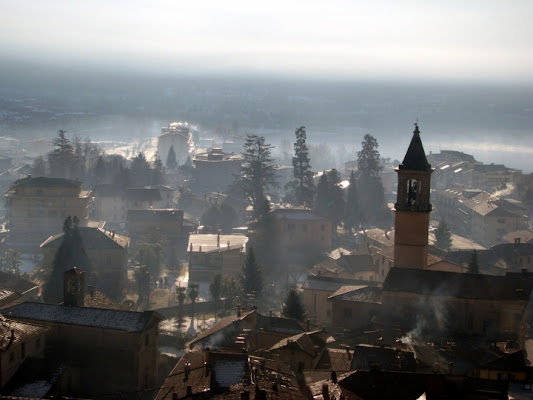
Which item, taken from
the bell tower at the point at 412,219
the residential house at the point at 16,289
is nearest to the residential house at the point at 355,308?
the bell tower at the point at 412,219

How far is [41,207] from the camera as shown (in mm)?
45844

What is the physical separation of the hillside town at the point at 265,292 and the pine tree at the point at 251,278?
5cm

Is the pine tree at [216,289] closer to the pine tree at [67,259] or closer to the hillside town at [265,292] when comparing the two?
the hillside town at [265,292]

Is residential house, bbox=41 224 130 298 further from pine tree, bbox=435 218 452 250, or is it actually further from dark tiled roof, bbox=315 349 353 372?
pine tree, bbox=435 218 452 250

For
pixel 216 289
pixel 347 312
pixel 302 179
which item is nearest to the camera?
pixel 347 312

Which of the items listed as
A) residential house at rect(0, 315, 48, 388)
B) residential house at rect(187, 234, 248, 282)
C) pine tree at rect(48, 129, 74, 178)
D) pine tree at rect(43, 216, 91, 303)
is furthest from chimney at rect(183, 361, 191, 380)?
pine tree at rect(48, 129, 74, 178)

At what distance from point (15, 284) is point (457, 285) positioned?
13.9 metres

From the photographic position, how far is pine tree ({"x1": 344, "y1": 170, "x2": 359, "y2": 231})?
50.4 m

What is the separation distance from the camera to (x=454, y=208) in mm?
57219

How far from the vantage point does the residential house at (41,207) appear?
1790 inches

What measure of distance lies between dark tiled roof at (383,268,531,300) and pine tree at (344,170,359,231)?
977 inches

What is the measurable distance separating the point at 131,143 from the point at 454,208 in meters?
Answer: 77.1

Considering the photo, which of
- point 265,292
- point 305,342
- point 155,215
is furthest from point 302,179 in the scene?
point 305,342

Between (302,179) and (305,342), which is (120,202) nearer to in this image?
(302,179)
